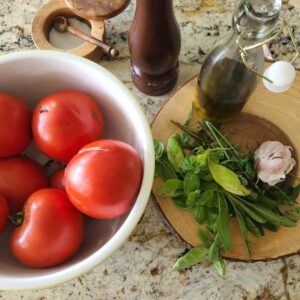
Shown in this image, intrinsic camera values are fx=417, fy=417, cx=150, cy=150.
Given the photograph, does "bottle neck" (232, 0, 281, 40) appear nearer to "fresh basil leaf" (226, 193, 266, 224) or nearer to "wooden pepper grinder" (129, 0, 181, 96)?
"wooden pepper grinder" (129, 0, 181, 96)

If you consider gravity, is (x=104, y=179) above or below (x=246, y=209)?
above

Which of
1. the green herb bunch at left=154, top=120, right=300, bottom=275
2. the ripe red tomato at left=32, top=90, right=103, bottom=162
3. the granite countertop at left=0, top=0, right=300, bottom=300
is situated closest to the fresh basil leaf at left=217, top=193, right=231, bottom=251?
the green herb bunch at left=154, top=120, right=300, bottom=275

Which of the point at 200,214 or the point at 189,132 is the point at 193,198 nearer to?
the point at 200,214

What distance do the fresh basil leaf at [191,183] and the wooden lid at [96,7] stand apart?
337mm

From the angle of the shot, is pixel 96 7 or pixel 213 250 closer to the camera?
pixel 213 250

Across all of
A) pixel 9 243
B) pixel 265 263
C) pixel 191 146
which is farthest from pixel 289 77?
pixel 9 243

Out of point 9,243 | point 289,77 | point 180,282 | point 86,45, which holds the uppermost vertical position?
point 289,77

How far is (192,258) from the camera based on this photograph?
0.60 metres

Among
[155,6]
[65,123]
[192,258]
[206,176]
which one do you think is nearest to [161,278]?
[192,258]

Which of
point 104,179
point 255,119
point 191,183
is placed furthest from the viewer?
point 255,119

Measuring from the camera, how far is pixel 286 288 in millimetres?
651

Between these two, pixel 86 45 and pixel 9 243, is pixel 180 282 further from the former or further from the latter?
pixel 86 45

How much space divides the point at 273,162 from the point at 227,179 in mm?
87

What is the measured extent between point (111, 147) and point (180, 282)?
276 mm
